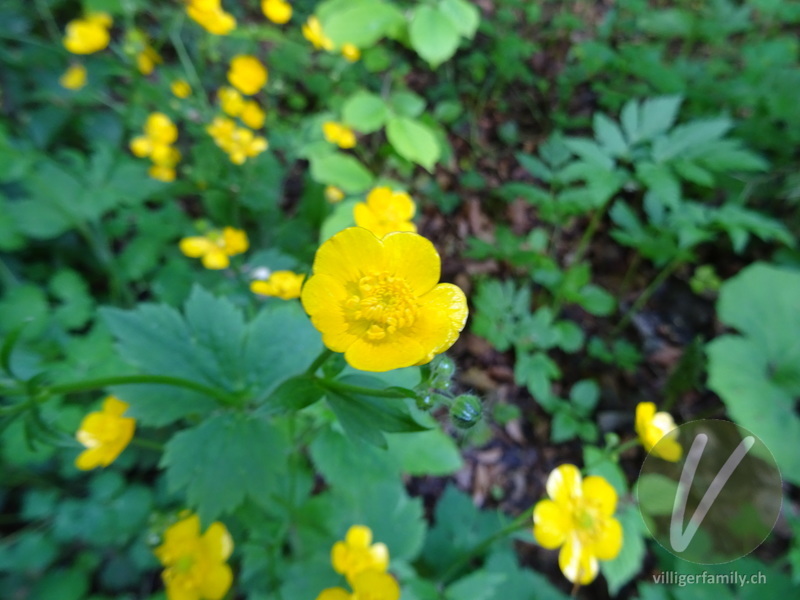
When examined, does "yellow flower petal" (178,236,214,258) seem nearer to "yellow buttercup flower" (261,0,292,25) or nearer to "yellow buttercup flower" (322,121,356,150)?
"yellow buttercup flower" (322,121,356,150)

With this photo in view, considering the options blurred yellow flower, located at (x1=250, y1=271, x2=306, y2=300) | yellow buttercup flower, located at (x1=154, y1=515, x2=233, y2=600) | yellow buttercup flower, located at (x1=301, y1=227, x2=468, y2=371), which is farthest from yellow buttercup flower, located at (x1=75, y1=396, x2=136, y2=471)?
yellow buttercup flower, located at (x1=301, y1=227, x2=468, y2=371)

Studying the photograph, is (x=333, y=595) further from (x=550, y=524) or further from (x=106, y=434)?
(x=106, y=434)

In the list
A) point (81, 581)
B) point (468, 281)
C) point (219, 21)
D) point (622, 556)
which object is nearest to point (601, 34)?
point (468, 281)

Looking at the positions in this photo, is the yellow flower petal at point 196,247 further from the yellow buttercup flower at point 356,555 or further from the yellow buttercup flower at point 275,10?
the yellow buttercup flower at point 275,10

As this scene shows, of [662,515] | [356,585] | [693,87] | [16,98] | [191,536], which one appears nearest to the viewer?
[356,585]

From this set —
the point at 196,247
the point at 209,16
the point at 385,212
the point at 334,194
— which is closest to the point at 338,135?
the point at 334,194

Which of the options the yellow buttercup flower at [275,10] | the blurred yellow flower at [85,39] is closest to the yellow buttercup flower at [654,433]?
the yellow buttercup flower at [275,10]

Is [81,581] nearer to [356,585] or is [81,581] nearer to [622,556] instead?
[356,585]
